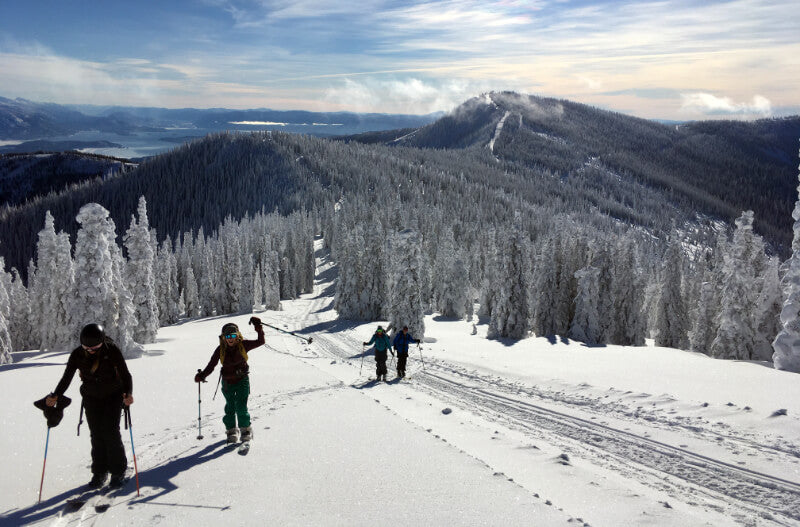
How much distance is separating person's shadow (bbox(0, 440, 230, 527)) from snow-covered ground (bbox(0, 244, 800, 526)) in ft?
0.12

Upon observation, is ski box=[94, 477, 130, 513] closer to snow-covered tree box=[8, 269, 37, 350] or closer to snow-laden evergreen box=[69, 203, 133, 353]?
snow-laden evergreen box=[69, 203, 133, 353]

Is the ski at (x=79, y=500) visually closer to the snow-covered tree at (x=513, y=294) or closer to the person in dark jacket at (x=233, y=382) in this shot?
the person in dark jacket at (x=233, y=382)

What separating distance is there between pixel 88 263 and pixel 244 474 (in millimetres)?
22763

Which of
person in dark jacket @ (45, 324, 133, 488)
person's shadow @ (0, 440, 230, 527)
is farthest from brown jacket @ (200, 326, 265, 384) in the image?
person in dark jacket @ (45, 324, 133, 488)

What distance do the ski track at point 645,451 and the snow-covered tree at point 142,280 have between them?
27.0 m

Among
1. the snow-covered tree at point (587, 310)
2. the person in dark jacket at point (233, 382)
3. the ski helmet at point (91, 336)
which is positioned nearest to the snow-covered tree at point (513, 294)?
the snow-covered tree at point (587, 310)

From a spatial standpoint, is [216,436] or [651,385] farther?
[651,385]

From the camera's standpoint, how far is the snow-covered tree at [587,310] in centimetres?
3594

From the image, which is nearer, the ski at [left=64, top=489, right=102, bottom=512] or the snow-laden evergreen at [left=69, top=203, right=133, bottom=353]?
the ski at [left=64, top=489, right=102, bottom=512]

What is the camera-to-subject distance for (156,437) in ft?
28.1

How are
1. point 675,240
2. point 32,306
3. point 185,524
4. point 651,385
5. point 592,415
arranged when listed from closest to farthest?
point 185,524
point 592,415
point 651,385
point 675,240
point 32,306

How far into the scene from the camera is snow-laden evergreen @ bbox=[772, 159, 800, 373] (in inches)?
653

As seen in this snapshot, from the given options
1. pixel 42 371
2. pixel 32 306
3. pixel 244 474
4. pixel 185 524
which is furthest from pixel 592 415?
pixel 32 306

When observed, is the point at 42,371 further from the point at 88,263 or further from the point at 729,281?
the point at 729,281
